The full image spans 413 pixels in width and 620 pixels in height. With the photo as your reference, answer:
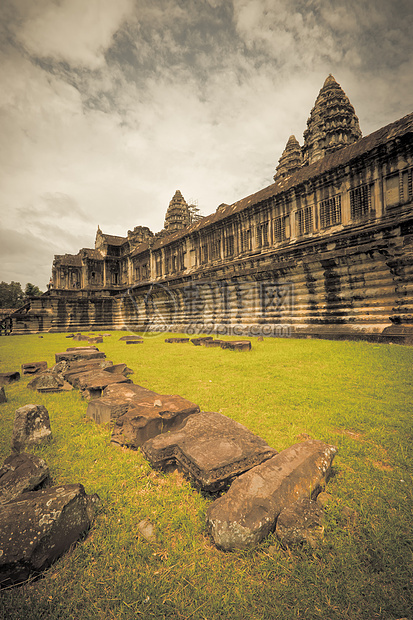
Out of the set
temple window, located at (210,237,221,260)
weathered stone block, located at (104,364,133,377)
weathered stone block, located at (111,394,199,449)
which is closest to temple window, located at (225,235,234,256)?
temple window, located at (210,237,221,260)

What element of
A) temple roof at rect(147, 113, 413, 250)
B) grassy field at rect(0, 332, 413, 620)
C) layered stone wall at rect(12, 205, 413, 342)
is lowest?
grassy field at rect(0, 332, 413, 620)

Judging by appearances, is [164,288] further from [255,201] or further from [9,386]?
[9,386]

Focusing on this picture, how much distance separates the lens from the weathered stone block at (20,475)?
189 cm

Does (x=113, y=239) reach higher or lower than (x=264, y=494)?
higher

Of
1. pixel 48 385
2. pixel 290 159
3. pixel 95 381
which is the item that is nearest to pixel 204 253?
pixel 48 385

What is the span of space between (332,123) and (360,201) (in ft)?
91.5

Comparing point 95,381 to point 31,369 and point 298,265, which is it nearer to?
point 31,369

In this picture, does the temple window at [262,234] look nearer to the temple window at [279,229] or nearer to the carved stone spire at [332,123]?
the temple window at [279,229]

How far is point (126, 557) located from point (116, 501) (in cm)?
49

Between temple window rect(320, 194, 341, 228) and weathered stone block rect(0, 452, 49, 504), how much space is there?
52.4 ft

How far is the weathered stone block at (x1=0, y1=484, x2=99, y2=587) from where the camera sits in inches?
53.5

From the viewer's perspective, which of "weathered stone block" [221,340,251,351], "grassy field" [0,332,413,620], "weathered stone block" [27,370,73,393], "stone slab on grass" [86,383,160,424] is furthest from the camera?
"weathered stone block" [221,340,251,351]

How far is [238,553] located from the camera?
1.48 m

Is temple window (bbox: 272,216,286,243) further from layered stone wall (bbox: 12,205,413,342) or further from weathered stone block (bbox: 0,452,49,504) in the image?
weathered stone block (bbox: 0,452,49,504)
